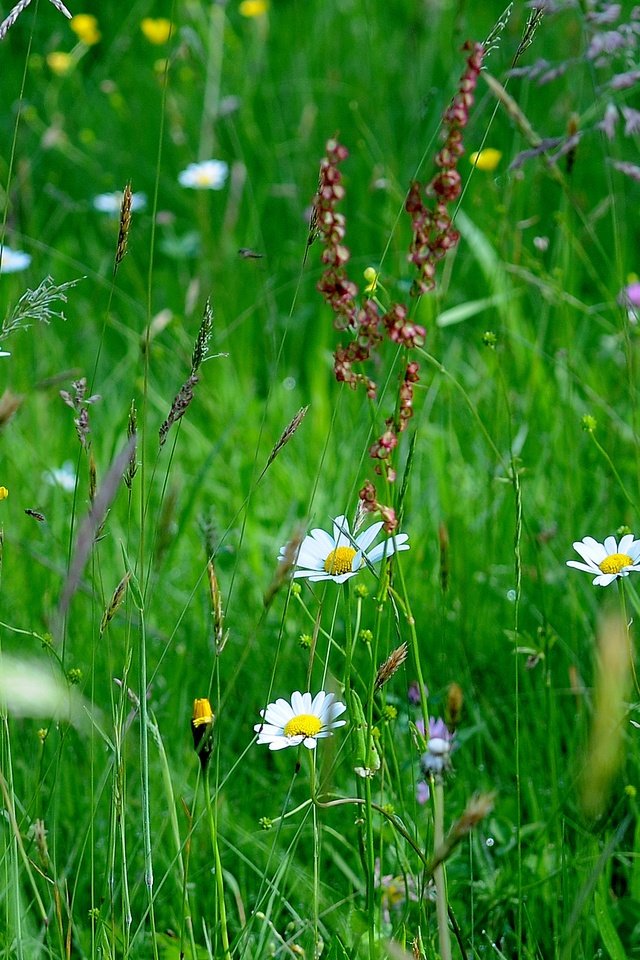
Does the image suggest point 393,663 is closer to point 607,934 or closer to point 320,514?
point 607,934

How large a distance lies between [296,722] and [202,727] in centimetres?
10

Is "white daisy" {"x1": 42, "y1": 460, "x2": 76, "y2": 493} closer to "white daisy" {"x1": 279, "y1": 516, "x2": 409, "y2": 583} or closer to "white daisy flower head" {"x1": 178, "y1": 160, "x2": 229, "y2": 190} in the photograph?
"white daisy flower head" {"x1": 178, "y1": 160, "x2": 229, "y2": 190}

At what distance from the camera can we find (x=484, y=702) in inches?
61.4

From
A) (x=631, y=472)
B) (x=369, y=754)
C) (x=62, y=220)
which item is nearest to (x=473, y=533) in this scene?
(x=631, y=472)

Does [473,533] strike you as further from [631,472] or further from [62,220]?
[62,220]

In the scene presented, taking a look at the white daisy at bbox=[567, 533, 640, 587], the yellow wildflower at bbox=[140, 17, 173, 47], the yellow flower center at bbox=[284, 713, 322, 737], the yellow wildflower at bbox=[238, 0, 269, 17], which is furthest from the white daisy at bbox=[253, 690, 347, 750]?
the yellow wildflower at bbox=[140, 17, 173, 47]

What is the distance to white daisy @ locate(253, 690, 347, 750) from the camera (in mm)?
962

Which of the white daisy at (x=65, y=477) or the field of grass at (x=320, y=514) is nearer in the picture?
the field of grass at (x=320, y=514)

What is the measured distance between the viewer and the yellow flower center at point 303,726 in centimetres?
99

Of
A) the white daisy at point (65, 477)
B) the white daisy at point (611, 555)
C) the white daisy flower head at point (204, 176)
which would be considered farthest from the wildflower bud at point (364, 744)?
the white daisy flower head at point (204, 176)

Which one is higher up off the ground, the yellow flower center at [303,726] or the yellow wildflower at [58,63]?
the yellow wildflower at [58,63]

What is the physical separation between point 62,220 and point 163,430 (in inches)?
102

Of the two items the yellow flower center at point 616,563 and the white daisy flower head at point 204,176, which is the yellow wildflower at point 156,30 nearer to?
the white daisy flower head at point 204,176

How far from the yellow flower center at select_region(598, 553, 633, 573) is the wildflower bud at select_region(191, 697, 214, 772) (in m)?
0.43
